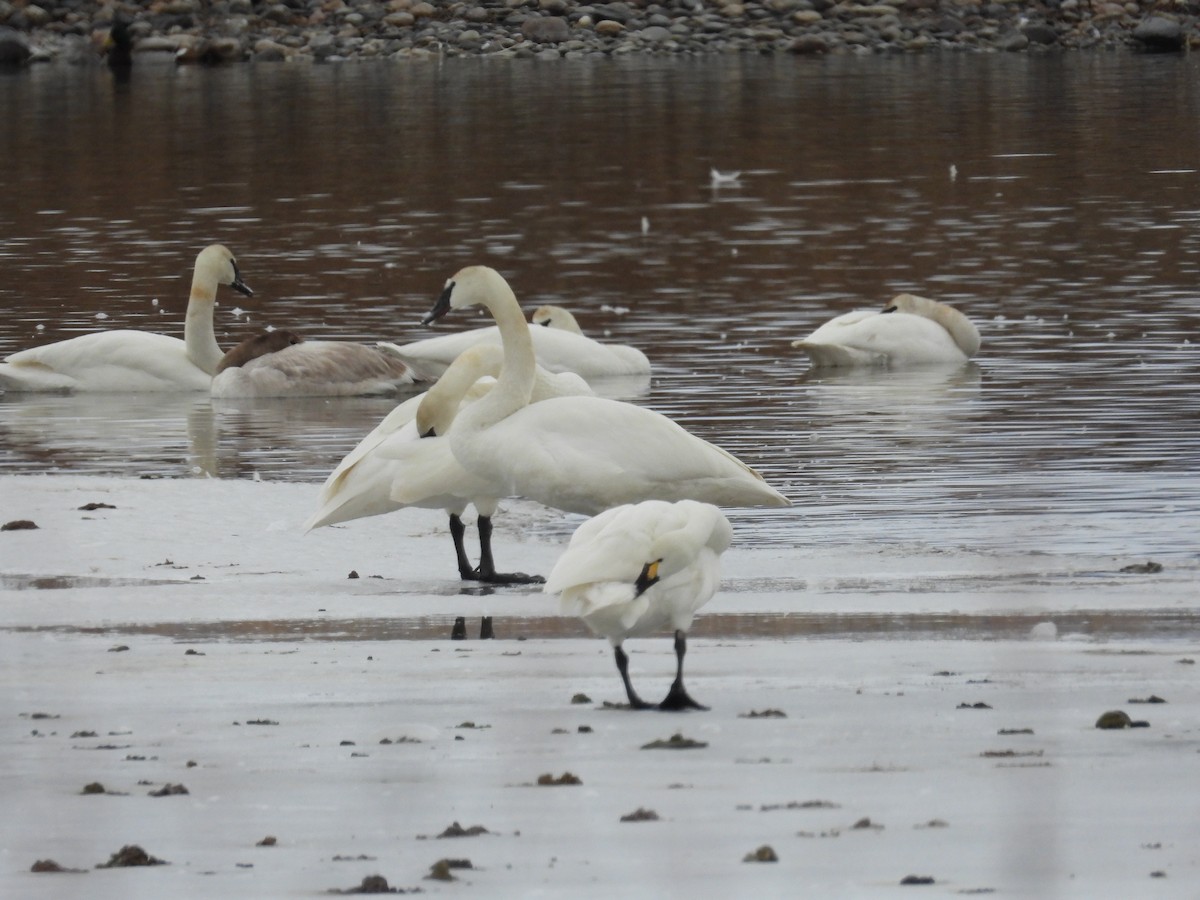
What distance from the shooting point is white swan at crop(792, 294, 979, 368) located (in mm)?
16672

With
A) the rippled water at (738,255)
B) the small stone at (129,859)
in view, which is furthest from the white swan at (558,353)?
the small stone at (129,859)

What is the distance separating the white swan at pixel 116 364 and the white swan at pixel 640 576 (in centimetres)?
1012

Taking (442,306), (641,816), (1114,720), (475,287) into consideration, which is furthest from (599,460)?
(641,816)

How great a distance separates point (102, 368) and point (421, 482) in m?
7.73

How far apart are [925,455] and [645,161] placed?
2421 cm

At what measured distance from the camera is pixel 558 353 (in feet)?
51.8

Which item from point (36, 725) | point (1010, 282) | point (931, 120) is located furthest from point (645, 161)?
point (36, 725)

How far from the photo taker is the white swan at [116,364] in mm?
16312

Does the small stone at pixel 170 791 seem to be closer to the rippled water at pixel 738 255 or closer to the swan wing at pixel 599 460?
the swan wing at pixel 599 460

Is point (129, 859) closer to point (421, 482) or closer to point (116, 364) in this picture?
point (421, 482)

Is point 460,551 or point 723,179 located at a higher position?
point 460,551

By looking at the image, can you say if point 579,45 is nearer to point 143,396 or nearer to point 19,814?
point 143,396

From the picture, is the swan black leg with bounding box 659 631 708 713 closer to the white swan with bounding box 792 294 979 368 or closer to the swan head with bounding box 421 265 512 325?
the swan head with bounding box 421 265 512 325

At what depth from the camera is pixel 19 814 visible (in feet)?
17.1
